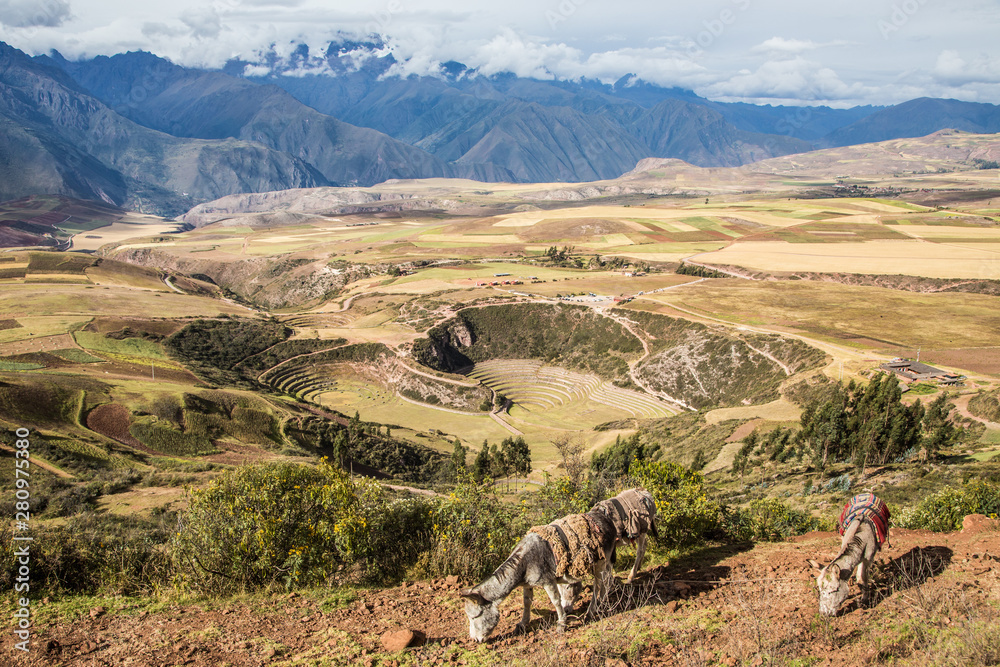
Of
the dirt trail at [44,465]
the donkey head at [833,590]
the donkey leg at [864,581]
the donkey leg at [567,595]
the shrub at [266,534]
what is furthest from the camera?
the dirt trail at [44,465]

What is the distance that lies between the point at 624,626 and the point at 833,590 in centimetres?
390

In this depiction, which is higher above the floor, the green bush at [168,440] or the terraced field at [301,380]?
the green bush at [168,440]

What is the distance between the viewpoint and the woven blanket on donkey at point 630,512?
37.2 feet

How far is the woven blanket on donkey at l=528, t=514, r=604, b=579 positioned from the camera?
10.3m

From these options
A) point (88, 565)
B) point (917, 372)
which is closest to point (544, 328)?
point (917, 372)

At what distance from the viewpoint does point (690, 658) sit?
30.1 feet

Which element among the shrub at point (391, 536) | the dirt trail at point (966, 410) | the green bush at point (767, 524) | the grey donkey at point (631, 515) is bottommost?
the dirt trail at point (966, 410)

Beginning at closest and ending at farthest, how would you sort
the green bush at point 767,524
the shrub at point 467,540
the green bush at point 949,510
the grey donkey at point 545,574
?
the grey donkey at point 545,574 → the shrub at point 467,540 → the green bush at point 949,510 → the green bush at point 767,524

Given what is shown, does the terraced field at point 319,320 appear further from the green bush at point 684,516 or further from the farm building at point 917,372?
the green bush at point 684,516

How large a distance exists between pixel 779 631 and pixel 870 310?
86644 mm

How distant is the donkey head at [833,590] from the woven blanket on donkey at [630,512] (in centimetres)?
335

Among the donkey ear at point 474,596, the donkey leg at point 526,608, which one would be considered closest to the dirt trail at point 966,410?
the donkey leg at point 526,608

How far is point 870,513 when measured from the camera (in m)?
11.0

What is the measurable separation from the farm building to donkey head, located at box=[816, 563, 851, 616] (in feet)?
165
